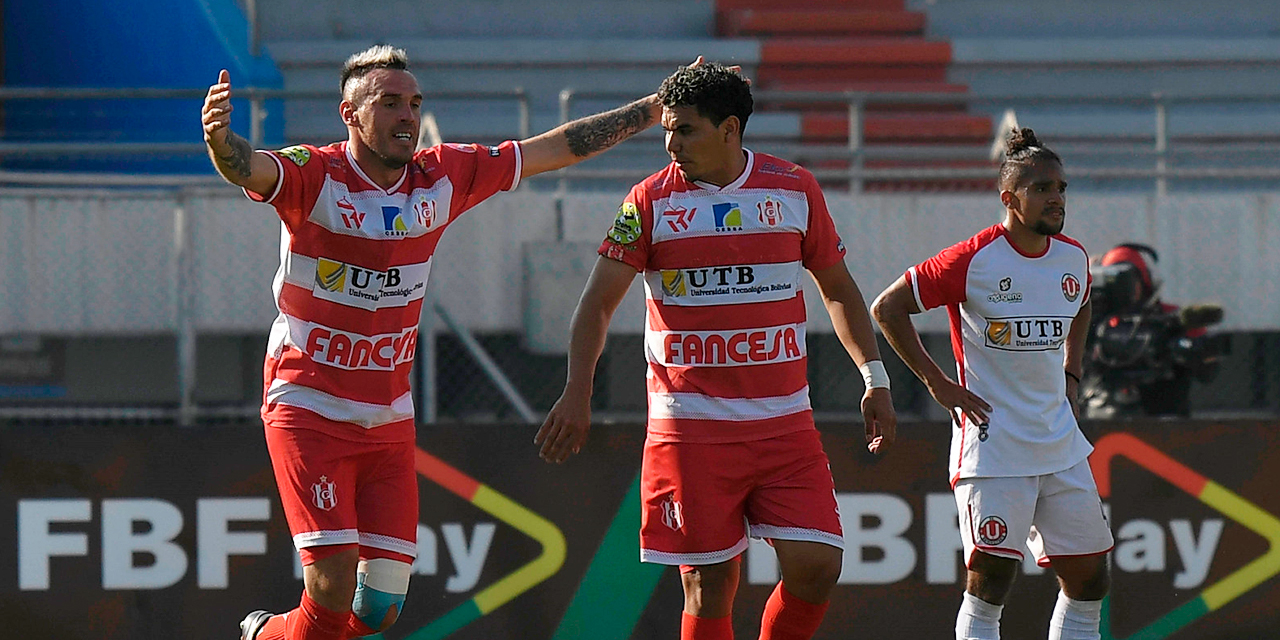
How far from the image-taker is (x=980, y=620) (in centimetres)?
553

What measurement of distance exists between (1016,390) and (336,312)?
233 cm

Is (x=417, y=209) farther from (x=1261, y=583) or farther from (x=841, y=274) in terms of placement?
(x=1261, y=583)

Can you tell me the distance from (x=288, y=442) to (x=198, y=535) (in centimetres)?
205

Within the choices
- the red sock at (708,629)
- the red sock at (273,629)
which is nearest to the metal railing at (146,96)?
the red sock at (273,629)

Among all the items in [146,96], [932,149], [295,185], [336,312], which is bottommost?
[336,312]

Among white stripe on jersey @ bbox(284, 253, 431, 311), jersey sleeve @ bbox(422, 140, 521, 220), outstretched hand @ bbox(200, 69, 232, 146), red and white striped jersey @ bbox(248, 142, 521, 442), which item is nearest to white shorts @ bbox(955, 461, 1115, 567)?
jersey sleeve @ bbox(422, 140, 521, 220)

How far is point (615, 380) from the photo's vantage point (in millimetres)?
9750

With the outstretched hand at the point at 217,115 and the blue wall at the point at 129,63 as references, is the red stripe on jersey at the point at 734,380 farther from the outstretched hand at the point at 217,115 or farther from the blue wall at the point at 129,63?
the blue wall at the point at 129,63

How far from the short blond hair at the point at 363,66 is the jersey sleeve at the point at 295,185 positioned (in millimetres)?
256

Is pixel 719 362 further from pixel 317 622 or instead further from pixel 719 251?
pixel 317 622

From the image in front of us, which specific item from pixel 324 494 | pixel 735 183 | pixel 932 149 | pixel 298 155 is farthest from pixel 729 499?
pixel 932 149

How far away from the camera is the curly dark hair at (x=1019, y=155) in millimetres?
5406

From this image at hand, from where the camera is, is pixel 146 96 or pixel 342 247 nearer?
pixel 342 247

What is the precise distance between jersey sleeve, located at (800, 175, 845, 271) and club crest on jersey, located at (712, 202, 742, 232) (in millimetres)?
257
